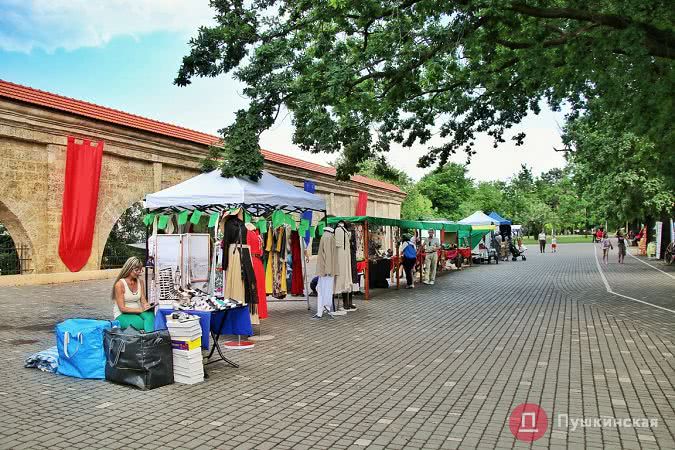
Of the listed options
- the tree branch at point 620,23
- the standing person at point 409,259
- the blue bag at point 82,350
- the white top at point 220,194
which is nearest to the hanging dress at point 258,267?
the white top at point 220,194

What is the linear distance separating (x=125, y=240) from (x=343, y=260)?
35.1ft

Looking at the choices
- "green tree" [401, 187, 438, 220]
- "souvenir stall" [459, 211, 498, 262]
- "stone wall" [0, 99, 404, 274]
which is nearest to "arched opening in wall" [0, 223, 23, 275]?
"stone wall" [0, 99, 404, 274]

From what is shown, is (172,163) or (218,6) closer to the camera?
(218,6)

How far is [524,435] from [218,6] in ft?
36.0

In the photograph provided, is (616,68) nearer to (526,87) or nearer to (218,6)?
(526,87)

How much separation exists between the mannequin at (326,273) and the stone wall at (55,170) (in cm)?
975

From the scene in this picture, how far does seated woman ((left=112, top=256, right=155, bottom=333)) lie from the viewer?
738 centimetres

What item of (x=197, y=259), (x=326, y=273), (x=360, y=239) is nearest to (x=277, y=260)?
(x=326, y=273)

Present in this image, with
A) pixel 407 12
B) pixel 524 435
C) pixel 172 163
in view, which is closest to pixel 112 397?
pixel 524 435

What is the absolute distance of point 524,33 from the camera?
13.0 metres

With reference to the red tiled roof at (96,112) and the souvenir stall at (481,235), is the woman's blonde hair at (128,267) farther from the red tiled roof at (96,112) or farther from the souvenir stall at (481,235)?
the souvenir stall at (481,235)

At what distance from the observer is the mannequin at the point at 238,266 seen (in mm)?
9391

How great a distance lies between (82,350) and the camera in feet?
22.7

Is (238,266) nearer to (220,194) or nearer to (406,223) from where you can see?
(220,194)
